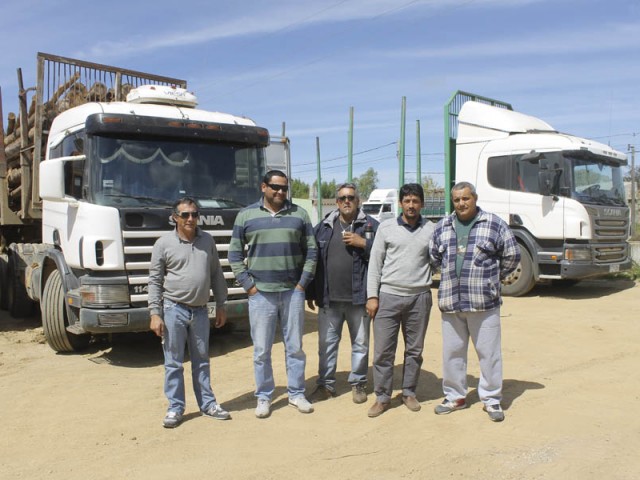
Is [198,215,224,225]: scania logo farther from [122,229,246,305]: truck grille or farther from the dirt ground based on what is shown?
the dirt ground

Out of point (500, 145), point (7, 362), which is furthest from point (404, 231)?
point (500, 145)

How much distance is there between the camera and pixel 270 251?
4.85 metres

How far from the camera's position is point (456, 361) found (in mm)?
4828

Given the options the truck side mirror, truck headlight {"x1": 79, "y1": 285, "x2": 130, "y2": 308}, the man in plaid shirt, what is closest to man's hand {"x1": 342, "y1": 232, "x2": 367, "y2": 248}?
the man in plaid shirt

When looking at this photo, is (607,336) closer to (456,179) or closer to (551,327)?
(551,327)

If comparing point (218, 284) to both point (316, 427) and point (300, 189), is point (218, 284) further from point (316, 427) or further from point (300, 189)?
point (300, 189)

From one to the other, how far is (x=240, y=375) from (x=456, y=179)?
6910mm

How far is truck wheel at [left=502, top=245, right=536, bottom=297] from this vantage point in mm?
10852

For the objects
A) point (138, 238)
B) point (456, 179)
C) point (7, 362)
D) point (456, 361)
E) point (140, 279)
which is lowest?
point (7, 362)

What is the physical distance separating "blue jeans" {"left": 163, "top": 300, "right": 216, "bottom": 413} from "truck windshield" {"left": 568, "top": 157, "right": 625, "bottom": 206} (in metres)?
7.57

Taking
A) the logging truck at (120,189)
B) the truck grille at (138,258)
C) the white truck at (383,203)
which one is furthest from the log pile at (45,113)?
the white truck at (383,203)

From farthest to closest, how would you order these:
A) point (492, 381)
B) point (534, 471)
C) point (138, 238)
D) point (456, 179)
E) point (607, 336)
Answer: point (456, 179)
point (607, 336)
point (138, 238)
point (492, 381)
point (534, 471)

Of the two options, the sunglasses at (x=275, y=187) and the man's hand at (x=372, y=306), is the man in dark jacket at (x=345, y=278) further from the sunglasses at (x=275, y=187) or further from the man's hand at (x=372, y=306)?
the sunglasses at (x=275, y=187)

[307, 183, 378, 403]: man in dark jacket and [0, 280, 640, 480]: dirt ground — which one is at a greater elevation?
[307, 183, 378, 403]: man in dark jacket
